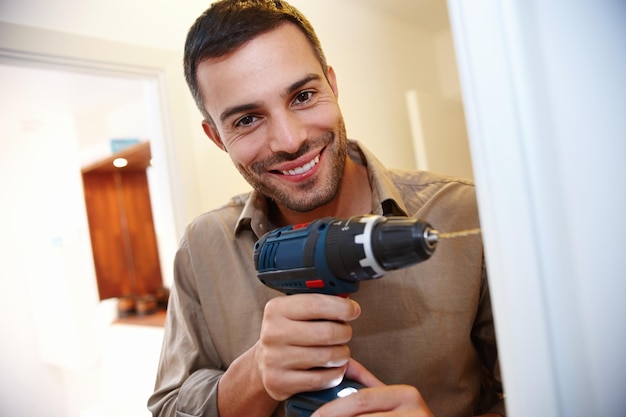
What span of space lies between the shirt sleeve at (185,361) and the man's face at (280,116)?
30 cm

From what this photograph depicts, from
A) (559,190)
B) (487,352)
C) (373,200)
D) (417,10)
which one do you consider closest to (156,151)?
(373,200)

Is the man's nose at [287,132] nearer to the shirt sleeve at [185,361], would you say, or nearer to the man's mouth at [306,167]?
the man's mouth at [306,167]

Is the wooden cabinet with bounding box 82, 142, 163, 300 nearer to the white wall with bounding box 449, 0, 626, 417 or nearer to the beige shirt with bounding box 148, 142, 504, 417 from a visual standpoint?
the beige shirt with bounding box 148, 142, 504, 417

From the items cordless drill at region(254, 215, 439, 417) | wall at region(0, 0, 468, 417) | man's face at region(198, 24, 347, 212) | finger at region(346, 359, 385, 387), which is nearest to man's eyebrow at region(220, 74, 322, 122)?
man's face at region(198, 24, 347, 212)

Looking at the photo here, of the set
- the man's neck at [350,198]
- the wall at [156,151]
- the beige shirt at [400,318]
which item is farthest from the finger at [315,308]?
the wall at [156,151]

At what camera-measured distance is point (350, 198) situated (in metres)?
0.92

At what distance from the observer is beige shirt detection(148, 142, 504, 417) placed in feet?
2.52

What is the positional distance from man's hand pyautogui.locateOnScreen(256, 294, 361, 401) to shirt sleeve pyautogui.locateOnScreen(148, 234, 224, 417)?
0.23 metres

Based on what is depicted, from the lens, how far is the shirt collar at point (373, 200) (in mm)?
804

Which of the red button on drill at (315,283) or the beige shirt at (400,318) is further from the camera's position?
the beige shirt at (400,318)

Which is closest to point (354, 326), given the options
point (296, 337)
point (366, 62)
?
point (296, 337)

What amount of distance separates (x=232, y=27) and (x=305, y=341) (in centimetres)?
55

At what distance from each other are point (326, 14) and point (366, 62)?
37 centimetres

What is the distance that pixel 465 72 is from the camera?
→ 312 millimetres
